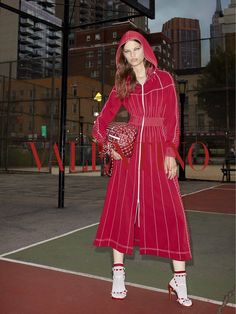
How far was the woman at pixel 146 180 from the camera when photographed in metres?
2.70

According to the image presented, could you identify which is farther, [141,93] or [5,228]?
[5,228]

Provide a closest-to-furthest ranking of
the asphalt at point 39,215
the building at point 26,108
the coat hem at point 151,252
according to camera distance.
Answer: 1. the coat hem at point 151,252
2. the asphalt at point 39,215
3. the building at point 26,108

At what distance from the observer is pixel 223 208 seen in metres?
7.79

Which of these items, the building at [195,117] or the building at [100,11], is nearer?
the building at [100,11]

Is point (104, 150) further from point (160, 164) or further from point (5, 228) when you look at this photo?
point (5, 228)

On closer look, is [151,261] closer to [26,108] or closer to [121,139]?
[121,139]

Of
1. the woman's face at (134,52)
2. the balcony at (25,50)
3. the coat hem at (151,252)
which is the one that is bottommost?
the coat hem at (151,252)

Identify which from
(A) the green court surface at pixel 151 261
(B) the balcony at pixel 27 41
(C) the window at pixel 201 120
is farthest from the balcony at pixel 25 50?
(A) the green court surface at pixel 151 261

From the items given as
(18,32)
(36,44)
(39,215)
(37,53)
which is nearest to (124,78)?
(39,215)

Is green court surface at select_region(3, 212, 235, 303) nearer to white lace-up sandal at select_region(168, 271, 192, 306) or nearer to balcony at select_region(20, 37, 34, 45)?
white lace-up sandal at select_region(168, 271, 192, 306)

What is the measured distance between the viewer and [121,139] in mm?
2680

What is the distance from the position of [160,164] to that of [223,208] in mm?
5469

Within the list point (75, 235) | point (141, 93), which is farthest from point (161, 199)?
point (75, 235)

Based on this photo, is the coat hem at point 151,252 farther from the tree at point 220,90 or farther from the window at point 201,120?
the window at point 201,120
